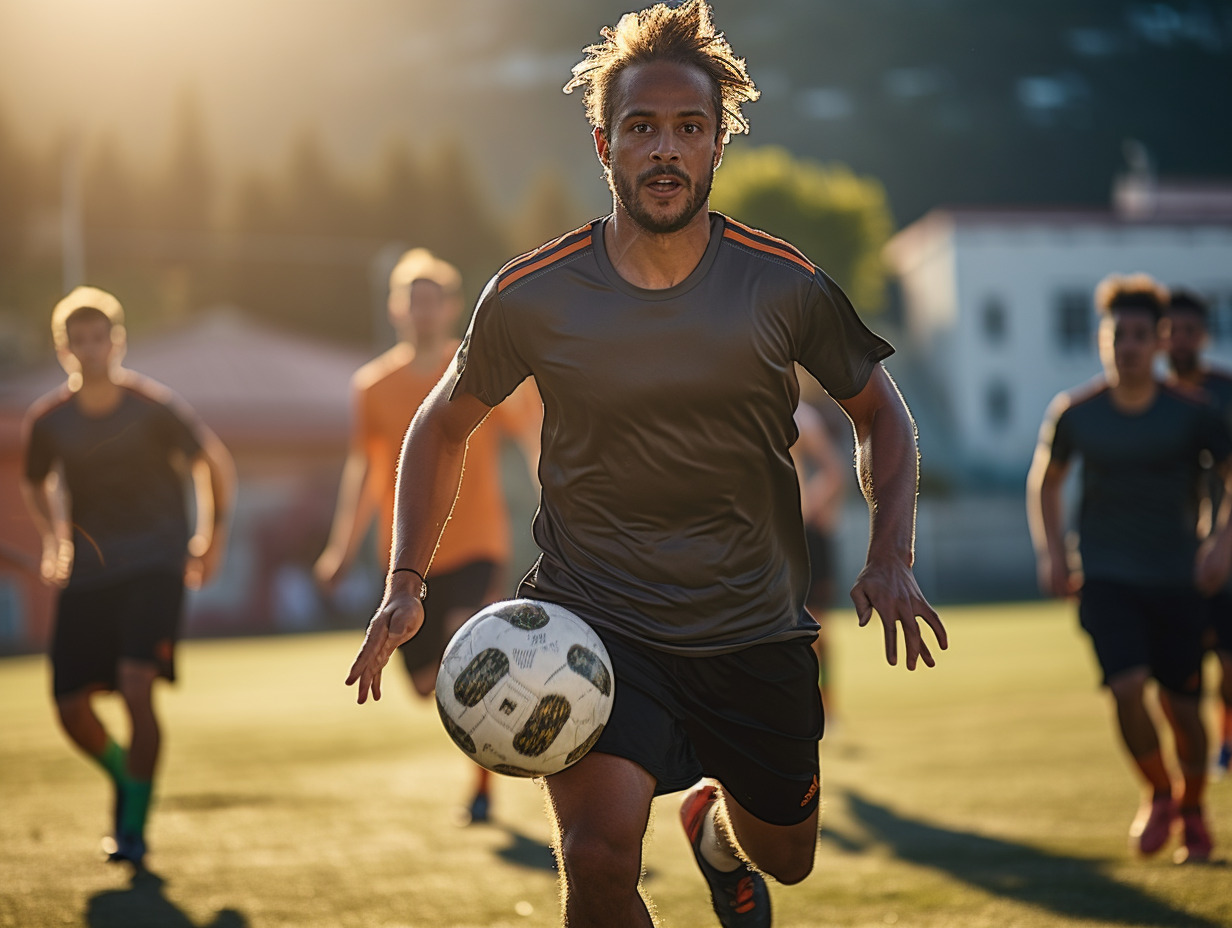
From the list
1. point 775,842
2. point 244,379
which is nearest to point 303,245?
point 244,379

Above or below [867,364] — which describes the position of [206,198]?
above

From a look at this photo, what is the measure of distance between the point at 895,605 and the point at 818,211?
71.8 metres

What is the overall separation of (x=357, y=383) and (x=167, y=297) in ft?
264

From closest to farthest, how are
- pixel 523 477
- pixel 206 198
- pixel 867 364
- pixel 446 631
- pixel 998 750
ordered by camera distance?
pixel 867 364 → pixel 446 631 → pixel 998 750 → pixel 523 477 → pixel 206 198

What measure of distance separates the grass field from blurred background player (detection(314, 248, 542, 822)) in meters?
1.06

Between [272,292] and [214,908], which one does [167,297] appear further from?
[214,908]

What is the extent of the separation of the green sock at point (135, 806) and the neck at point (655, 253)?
4.12 m

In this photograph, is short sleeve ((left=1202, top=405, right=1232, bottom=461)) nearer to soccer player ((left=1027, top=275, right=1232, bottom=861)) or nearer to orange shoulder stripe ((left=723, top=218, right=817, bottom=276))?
soccer player ((left=1027, top=275, right=1232, bottom=861))

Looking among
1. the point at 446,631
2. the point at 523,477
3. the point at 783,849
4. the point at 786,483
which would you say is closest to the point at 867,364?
the point at 786,483

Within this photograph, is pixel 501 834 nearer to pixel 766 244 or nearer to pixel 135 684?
pixel 135 684

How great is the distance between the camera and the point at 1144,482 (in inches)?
283

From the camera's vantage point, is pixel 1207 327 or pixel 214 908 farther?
pixel 1207 327

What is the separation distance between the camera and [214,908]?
241 inches

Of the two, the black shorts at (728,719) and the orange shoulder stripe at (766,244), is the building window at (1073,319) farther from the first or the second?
the black shorts at (728,719)
